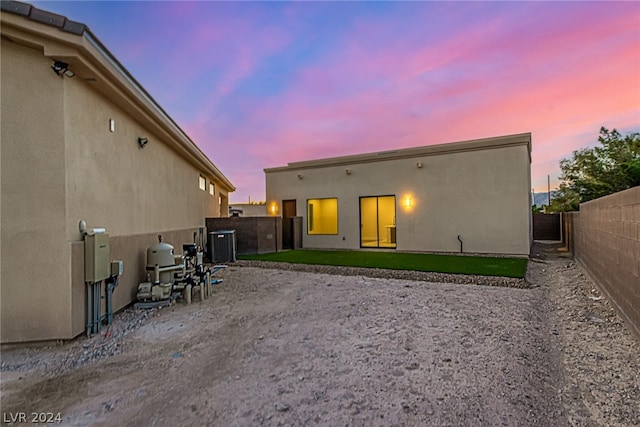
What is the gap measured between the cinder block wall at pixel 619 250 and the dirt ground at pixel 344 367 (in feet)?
0.98

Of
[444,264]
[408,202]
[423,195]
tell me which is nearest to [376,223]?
[408,202]

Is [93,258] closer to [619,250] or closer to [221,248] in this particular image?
[221,248]

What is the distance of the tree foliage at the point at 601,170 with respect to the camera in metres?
11.3

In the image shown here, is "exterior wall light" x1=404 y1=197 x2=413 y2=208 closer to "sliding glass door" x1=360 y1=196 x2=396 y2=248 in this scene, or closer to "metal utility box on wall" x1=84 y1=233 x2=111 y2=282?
"sliding glass door" x1=360 y1=196 x2=396 y2=248

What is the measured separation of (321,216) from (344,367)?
10.8m

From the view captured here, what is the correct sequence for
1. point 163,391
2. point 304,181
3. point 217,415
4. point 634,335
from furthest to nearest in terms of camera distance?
point 304,181
point 634,335
point 163,391
point 217,415

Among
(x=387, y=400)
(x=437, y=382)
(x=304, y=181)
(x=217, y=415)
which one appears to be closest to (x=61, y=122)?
(x=217, y=415)

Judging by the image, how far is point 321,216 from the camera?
13.5 m

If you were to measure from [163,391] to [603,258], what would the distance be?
6597 mm

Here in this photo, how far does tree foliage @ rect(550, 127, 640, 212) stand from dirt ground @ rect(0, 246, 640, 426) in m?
9.46

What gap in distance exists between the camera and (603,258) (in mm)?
5191

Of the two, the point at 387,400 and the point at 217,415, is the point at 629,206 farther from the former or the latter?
the point at 217,415

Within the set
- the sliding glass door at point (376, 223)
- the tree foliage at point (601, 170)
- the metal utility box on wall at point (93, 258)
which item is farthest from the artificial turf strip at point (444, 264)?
the tree foliage at point (601, 170)

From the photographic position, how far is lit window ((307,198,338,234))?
522 inches
